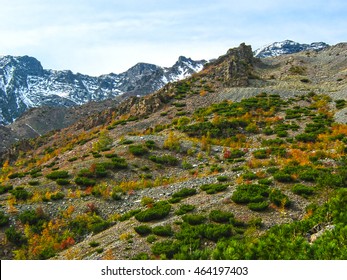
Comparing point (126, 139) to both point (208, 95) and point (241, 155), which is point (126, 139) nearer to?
point (241, 155)

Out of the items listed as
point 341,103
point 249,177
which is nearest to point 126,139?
point 249,177

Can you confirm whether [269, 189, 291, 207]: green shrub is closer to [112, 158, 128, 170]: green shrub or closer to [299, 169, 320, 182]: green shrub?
[299, 169, 320, 182]: green shrub

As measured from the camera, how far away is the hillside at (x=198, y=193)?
14289 mm

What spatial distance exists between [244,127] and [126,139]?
15414mm

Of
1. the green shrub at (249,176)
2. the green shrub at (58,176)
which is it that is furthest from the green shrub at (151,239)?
the green shrub at (58,176)

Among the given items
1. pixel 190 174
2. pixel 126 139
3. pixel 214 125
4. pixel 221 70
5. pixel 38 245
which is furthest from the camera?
pixel 221 70

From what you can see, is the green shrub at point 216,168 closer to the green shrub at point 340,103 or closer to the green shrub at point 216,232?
the green shrub at point 216,232

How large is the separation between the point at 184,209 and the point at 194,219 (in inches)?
76.5

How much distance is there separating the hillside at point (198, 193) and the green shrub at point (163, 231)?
5 centimetres

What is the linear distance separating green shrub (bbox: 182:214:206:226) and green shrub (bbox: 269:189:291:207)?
3805mm

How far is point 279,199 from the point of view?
18.9 meters

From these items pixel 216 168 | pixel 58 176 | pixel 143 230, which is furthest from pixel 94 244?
pixel 216 168

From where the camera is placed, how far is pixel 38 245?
2039 cm

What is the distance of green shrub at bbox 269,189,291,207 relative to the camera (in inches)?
736
